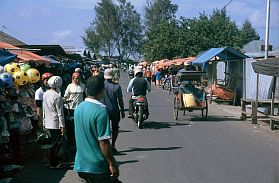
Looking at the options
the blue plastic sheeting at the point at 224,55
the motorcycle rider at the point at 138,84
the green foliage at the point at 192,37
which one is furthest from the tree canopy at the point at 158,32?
the motorcycle rider at the point at 138,84

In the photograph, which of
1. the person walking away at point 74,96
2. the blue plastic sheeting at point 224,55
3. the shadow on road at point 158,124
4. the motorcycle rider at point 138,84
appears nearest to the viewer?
the person walking away at point 74,96

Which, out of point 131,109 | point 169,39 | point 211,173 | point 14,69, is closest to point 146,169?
point 211,173

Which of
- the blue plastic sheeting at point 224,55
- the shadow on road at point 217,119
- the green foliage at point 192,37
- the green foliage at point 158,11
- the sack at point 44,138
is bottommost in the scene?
the shadow on road at point 217,119

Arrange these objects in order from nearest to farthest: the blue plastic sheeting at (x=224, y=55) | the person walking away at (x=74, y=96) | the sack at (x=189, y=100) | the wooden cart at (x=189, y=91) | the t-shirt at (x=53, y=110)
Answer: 1. the t-shirt at (x=53, y=110)
2. the person walking away at (x=74, y=96)
3. the sack at (x=189, y=100)
4. the wooden cart at (x=189, y=91)
5. the blue plastic sheeting at (x=224, y=55)

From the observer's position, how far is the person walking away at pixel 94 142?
14.4 ft

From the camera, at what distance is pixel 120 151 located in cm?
971

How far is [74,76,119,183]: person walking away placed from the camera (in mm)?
4379

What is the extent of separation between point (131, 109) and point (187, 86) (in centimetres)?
307

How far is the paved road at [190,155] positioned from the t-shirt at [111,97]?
39.0 inches

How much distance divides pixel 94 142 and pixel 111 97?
196 inches

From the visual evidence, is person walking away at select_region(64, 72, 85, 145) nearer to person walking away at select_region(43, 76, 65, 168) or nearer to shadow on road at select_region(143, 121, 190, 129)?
person walking away at select_region(43, 76, 65, 168)

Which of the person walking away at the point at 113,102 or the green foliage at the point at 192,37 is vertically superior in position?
the green foliage at the point at 192,37

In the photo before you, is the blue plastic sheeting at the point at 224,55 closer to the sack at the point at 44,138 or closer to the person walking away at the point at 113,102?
the person walking away at the point at 113,102

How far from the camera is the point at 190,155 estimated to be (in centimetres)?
912
